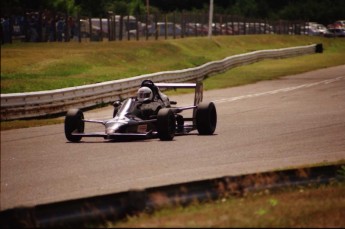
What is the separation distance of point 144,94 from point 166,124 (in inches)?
35.4

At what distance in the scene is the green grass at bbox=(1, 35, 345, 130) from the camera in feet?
39.3

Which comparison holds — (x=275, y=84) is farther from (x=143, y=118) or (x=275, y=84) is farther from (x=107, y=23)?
(x=143, y=118)

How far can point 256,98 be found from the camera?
117 ft

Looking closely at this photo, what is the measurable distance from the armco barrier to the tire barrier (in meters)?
1.42

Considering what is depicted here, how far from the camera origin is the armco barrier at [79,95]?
17930 mm

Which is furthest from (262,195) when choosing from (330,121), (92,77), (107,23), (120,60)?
(107,23)

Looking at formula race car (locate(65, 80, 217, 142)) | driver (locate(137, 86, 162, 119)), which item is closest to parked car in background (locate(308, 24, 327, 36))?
formula race car (locate(65, 80, 217, 142))

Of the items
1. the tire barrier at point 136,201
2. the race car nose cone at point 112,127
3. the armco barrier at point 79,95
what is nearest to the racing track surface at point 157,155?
the race car nose cone at point 112,127

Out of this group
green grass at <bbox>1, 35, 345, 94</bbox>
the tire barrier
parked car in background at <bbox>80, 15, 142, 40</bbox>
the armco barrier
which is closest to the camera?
the tire barrier

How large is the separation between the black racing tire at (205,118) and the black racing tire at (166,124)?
106 cm

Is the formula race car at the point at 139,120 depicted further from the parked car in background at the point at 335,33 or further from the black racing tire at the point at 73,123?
the parked car in background at the point at 335,33

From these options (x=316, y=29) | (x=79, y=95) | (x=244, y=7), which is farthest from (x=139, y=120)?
(x=244, y=7)

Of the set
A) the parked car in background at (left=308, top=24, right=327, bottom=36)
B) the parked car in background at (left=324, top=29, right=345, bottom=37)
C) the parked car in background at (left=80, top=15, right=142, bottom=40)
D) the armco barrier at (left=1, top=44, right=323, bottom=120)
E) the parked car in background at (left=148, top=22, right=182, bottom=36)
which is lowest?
the parked car in background at (left=308, top=24, right=327, bottom=36)

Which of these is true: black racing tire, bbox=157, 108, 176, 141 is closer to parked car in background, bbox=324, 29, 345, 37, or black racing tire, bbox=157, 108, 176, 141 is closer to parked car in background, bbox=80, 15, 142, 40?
parked car in background, bbox=80, 15, 142, 40
